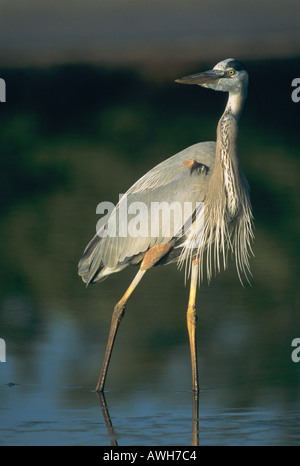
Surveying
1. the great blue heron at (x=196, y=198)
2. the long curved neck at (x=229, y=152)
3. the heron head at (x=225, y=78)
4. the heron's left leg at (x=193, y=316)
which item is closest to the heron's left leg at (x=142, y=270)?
the great blue heron at (x=196, y=198)

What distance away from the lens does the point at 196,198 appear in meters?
6.04

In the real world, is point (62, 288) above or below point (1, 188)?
below

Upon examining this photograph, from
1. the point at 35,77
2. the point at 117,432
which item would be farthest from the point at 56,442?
the point at 35,77

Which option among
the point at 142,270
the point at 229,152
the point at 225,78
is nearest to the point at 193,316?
the point at 142,270

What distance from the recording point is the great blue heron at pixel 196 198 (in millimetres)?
6012

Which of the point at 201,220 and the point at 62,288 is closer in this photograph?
the point at 201,220

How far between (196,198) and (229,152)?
12.4 inches

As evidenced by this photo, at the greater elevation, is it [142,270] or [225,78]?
[225,78]

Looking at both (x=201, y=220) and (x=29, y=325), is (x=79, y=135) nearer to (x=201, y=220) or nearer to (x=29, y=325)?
(x=29, y=325)

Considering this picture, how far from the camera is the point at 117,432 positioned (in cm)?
487

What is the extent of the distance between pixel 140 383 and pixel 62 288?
104 inches

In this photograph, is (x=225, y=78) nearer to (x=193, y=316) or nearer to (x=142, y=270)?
(x=142, y=270)

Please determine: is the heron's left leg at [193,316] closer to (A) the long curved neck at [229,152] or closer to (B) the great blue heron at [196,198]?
(B) the great blue heron at [196,198]

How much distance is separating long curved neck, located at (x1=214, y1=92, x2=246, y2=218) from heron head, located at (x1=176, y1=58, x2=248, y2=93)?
5 cm
